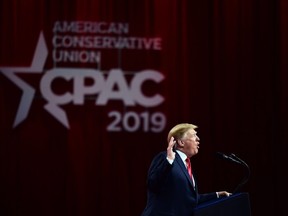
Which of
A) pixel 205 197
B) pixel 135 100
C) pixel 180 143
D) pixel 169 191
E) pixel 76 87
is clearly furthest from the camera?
pixel 135 100

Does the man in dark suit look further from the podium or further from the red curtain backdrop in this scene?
the red curtain backdrop

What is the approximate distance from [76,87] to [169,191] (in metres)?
2.79

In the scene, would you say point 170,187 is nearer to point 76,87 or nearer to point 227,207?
point 227,207

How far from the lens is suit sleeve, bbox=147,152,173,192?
337cm

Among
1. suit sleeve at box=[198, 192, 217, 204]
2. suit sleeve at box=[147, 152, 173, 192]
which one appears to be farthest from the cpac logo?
suit sleeve at box=[147, 152, 173, 192]

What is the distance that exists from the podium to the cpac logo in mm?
2826

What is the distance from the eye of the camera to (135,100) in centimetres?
614

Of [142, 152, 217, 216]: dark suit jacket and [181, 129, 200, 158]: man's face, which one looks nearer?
[142, 152, 217, 216]: dark suit jacket

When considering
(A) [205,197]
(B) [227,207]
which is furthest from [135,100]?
(B) [227,207]

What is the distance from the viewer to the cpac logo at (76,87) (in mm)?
5938

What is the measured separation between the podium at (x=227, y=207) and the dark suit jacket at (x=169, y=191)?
136 millimetres

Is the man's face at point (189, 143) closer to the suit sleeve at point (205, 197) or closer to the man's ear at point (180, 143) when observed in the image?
the man's ear at point (180, 143)

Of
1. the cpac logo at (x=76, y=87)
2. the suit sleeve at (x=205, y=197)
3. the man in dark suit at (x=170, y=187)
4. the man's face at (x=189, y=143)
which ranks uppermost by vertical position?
the cpac logo at (x=76, y=87)

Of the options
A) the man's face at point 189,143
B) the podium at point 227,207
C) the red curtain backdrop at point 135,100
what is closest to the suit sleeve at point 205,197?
the man's face at point 189,143
